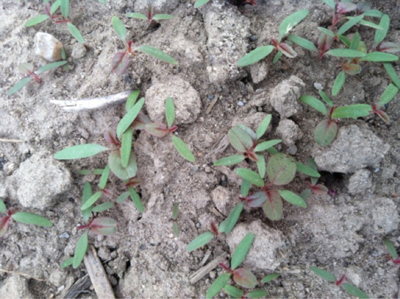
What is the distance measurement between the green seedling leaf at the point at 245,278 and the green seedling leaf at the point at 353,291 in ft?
1.64

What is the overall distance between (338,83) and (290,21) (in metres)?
0.47

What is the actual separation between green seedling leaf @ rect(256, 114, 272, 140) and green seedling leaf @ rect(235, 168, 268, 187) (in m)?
0.22

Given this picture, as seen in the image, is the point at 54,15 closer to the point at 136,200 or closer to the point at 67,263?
the point at 136,200

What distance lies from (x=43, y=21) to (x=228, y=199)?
1806mm

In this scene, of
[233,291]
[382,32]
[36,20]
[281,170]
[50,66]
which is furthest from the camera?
[36,20]

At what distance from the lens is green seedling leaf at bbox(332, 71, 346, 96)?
7.06ft


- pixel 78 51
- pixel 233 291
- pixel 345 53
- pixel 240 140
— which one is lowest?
pixel 233 291

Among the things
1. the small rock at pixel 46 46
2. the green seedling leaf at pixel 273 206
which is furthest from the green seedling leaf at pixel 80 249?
the small rock at pixel 46 46

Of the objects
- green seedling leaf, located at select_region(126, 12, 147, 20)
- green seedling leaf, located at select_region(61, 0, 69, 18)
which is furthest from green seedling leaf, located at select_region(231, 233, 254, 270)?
green seedling leaf, located at select_region(61, 0, 69, 18)

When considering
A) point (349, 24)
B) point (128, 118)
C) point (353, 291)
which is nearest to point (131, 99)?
point (128, 118)

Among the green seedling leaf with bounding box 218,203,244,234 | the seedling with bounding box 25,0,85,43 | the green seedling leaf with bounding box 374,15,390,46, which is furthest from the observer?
the seedling with bounding box 25,0,85,43

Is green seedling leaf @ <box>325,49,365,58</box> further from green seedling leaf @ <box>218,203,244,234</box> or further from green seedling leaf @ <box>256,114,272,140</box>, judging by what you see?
green seedling leaf @ <box>218,203,244,234</box>

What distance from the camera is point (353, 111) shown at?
2049 mm

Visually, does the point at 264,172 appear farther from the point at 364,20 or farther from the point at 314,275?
the point at 364,20
